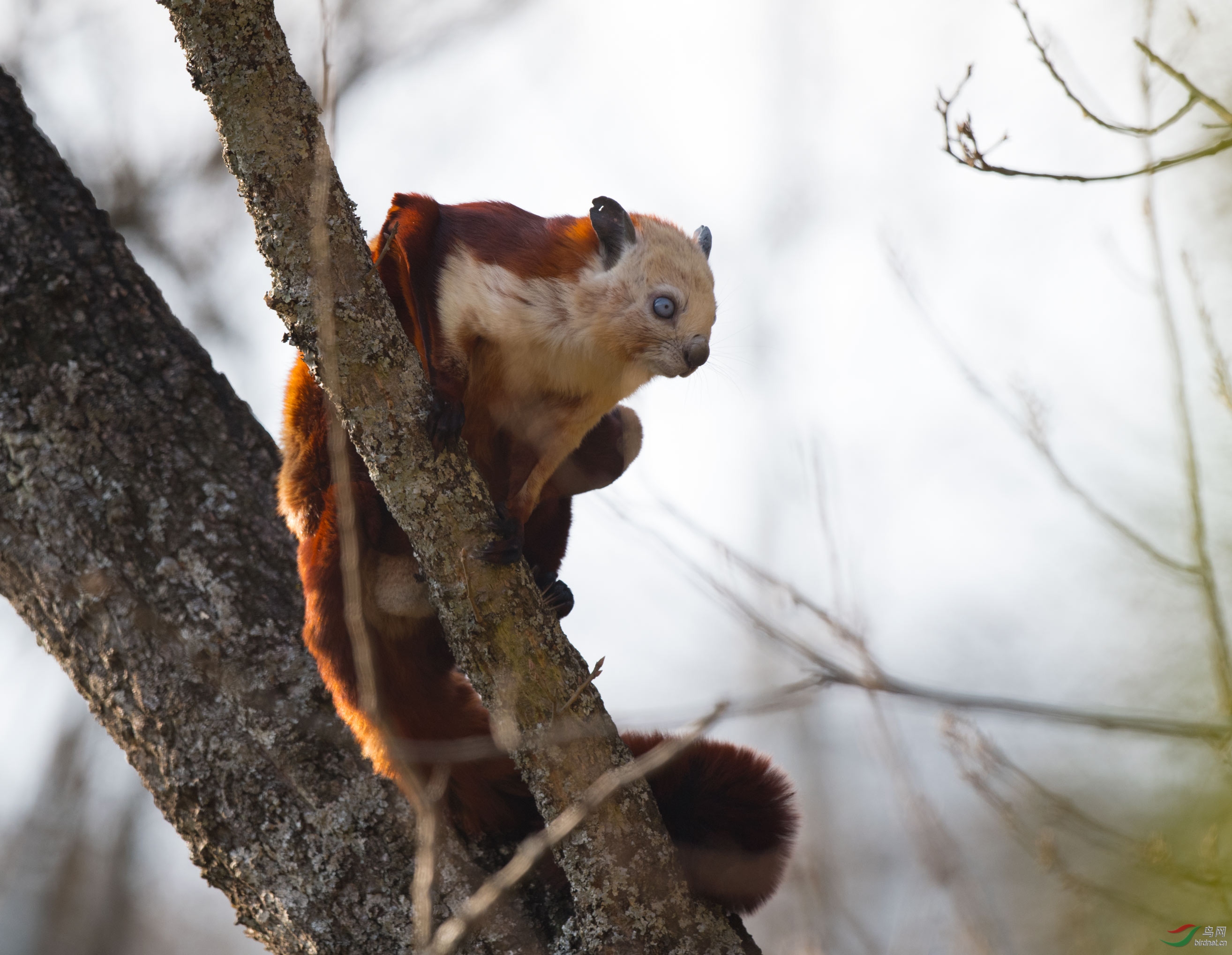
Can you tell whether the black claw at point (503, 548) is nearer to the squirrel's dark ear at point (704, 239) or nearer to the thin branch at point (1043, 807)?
the thin branch at point (1043, 807)

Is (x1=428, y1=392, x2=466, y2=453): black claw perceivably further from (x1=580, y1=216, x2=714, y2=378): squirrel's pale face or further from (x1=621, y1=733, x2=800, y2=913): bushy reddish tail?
(x1=621, y1=733, x2=800, y2=913): bushy reddish tail

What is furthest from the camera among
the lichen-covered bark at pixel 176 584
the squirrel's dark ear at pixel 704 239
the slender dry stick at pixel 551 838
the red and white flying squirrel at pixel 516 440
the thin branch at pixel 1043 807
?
the squirrel's dark ear at pixel 704 239

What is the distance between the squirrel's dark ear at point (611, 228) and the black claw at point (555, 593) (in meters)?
1.10

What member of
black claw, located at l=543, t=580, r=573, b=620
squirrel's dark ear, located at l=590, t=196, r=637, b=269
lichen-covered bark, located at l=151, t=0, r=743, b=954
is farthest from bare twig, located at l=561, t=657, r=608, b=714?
squirrel's dark ear, located at l=590, t=196, r=637, b=269

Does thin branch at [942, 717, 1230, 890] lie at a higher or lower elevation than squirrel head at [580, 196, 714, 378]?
lower

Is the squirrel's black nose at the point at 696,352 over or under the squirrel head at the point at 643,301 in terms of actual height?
under

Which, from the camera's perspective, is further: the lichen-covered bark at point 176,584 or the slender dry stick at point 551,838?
the lichen-covered bark at point 176,584

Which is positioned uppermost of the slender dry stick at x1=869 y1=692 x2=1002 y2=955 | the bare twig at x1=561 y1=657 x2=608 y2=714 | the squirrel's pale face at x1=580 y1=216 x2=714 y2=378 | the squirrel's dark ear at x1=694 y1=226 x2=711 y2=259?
the squirrel's dark ear at x1=694 y1=226 x2=711 y2=259

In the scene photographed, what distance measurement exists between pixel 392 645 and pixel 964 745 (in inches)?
67.2

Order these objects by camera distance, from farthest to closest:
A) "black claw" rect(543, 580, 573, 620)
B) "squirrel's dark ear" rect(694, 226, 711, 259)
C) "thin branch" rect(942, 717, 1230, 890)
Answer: "squirrel's dark ear" rect(694, 226, 711, 259), "black claw" rect(543, 580, 573, 620), "thin branch" rect(942, 717, 1230, 890)

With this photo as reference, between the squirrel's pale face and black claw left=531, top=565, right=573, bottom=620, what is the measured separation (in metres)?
0.81

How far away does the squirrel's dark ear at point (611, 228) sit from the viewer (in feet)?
11.4

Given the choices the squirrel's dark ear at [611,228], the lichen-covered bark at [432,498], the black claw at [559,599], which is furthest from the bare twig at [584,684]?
the squirrel's dark ear at [611,228]

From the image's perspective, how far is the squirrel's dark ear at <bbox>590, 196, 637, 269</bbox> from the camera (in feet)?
11.4
